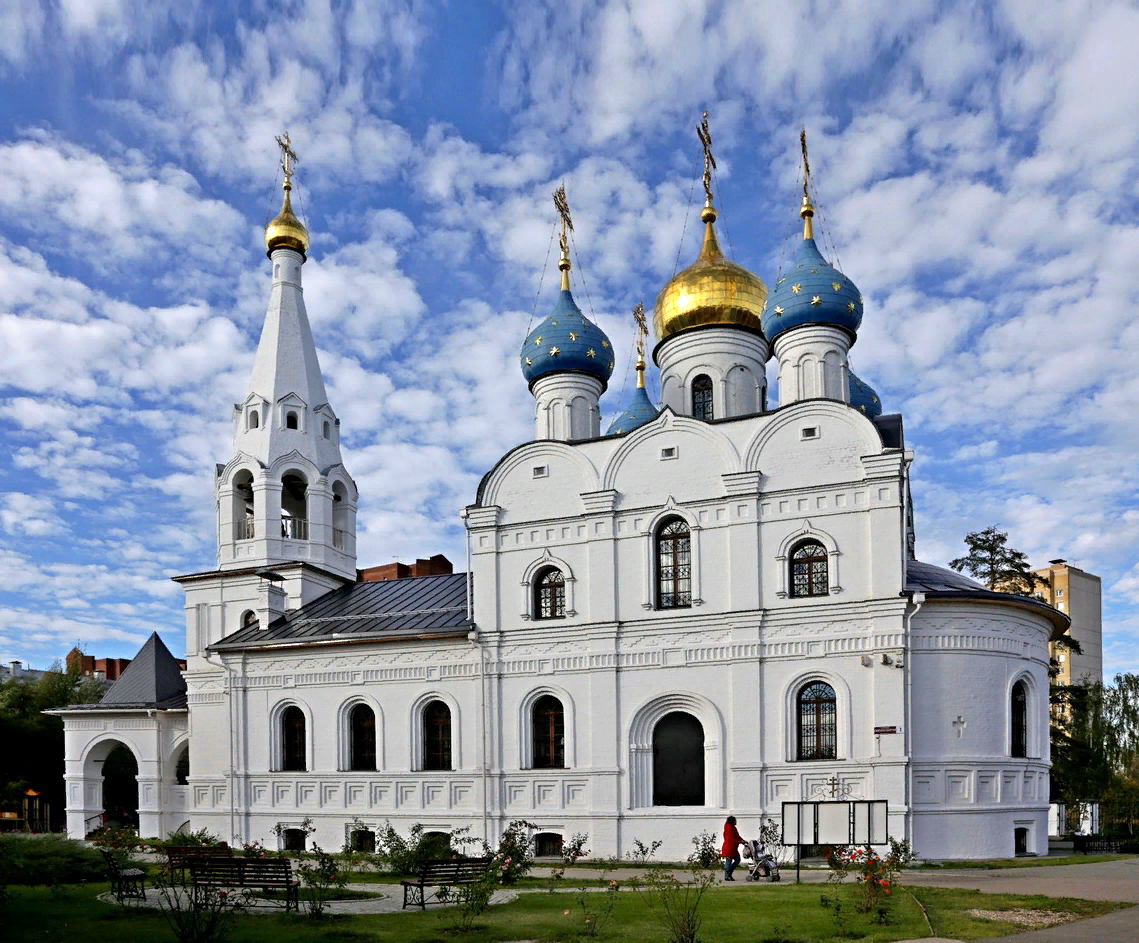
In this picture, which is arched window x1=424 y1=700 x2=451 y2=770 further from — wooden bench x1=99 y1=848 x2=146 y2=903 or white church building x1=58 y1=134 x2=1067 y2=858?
wooden bench x1=99 y1=848 x2=146 y2=903

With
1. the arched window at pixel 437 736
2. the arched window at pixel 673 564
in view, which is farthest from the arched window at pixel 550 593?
the arched window at pixel 437 736

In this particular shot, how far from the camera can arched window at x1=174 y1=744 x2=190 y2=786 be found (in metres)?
27.8

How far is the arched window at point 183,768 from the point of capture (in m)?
27.8

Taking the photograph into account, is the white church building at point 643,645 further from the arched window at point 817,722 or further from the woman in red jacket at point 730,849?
the woman in red jacket at point 730,849

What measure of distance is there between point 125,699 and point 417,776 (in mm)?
9496

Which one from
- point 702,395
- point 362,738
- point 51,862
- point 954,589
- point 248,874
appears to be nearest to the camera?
point 248,874

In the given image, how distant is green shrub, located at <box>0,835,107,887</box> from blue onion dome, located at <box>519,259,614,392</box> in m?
13.7

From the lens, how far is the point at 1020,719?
68.7 ft

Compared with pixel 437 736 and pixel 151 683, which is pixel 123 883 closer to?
pixel 437 736

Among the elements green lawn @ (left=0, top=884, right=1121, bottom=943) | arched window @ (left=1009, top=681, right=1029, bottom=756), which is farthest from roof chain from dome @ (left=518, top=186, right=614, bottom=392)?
green lawn @ (left=0, top=884, right=1121, bottom=943)

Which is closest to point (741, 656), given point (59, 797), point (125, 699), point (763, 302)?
point (763, 302)

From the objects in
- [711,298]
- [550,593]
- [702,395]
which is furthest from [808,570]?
[711,298]

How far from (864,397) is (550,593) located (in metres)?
11.0

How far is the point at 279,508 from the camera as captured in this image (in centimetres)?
2800
